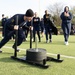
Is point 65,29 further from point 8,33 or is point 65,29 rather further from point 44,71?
point 44,71

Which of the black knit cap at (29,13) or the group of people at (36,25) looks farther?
the group of people at (36,25)

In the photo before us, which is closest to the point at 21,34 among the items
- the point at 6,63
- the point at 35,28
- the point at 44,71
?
the point at 6,63

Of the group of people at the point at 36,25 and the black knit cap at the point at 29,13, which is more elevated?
the black knit cap at the point at 29,13

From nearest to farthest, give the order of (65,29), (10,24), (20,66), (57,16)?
(20,66)
(10,24)
(65,29)
(57,16)

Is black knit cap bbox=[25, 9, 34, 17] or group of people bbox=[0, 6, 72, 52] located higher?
black knit cap bbox=[25, 9, 34, 17]

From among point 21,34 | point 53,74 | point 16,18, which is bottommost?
point 53,74

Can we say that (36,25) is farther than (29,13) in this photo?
Yes

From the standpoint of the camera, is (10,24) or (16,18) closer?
(16,18)

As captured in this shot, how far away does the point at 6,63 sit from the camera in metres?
6.43

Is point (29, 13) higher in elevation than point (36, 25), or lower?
higher

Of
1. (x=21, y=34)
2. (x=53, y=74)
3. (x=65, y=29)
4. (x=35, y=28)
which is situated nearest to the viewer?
(x=53, y=74)

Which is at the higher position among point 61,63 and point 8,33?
point 8,33

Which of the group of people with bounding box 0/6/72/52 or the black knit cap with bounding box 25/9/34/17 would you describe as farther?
the group of people with bounding box 0/6/72/52

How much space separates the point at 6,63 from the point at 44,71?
52.1 inches
